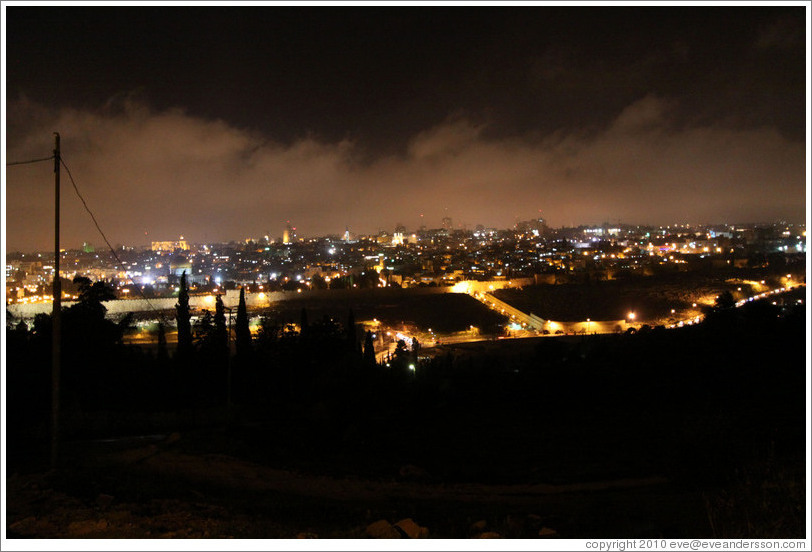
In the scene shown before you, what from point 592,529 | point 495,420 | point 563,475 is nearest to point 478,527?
point 592,529

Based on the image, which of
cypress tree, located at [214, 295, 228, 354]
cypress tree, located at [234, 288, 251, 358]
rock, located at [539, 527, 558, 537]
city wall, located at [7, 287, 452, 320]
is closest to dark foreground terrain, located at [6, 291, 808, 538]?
rock, located at [539, 527, 558, 537]

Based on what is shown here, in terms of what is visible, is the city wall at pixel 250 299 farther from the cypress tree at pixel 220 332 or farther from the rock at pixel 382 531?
the rock at pixel 382 531

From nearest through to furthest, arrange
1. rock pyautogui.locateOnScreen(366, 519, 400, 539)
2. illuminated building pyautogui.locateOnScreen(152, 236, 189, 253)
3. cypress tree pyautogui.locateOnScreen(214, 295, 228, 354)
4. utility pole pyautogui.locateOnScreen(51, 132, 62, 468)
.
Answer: rock pyautogui.locateOnScreen(366, 519, 400, 539)
utility pole pyautogui.locateOnScreen(51, 132, 62, 468)
cypress tree pyautogui.locateOnScreen(214, 295, 228, 354)
illuminated building pyautogui.locateOnScreen(152, 236, 189, 253)

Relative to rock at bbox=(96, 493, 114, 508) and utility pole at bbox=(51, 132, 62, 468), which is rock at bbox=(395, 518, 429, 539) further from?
utility pole at bbox=(51, 132, 62, 468)

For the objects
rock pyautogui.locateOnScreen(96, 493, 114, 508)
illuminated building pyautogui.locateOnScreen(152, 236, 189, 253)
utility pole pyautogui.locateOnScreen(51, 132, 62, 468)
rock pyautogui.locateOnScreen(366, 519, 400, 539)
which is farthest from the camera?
illuminated building pyautogui.locateOnScreen(152, 236, 189, 253)

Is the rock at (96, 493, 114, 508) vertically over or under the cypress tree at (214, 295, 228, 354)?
under

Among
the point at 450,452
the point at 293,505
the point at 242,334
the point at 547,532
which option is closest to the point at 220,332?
the point at 242,334

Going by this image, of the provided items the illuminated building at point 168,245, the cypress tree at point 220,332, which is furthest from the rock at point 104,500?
the illuminated building at point 168,245
